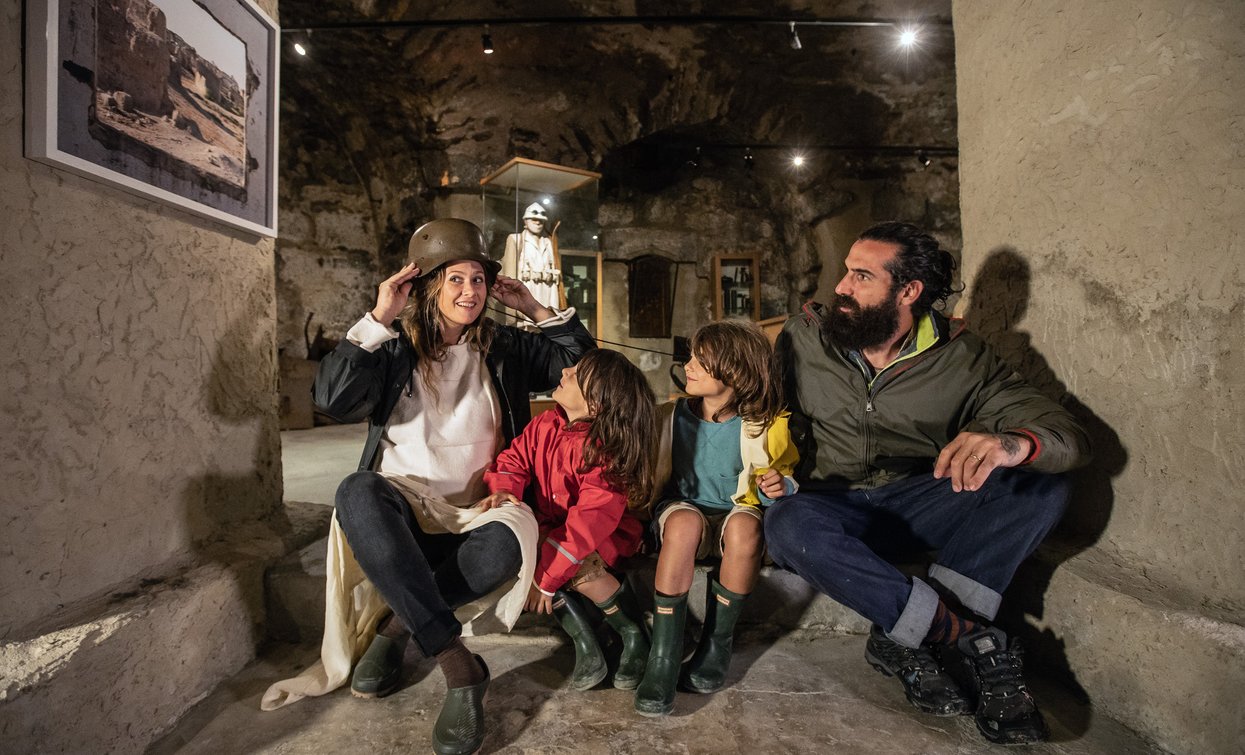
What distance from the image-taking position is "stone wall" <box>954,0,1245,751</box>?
5.00ft

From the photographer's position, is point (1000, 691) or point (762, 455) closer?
point (1000, 691)

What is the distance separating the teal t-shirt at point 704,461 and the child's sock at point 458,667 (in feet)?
2.74

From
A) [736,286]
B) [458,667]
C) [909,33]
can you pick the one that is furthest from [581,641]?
[736,286]

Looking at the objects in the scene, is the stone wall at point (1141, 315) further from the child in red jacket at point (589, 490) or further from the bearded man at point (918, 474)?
the child in red jacket at point (589, 490)

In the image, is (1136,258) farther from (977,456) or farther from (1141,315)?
(977,456)

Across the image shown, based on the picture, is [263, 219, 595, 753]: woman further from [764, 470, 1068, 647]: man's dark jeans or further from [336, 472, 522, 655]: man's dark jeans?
[764, 470, 1068, 647]: man's dark jeans

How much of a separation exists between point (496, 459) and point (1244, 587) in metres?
2.08

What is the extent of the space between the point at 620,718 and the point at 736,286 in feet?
29.1

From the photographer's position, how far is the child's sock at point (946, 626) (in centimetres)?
167

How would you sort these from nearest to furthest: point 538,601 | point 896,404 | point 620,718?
point 620,718
point 538,601
point 896,404

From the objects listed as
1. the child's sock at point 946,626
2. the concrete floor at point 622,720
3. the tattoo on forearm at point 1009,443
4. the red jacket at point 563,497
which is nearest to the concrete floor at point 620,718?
the concrete floor at point 622,720

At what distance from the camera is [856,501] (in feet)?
6.62

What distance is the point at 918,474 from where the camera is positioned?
2.04m

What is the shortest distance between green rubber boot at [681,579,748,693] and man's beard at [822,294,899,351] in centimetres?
94
